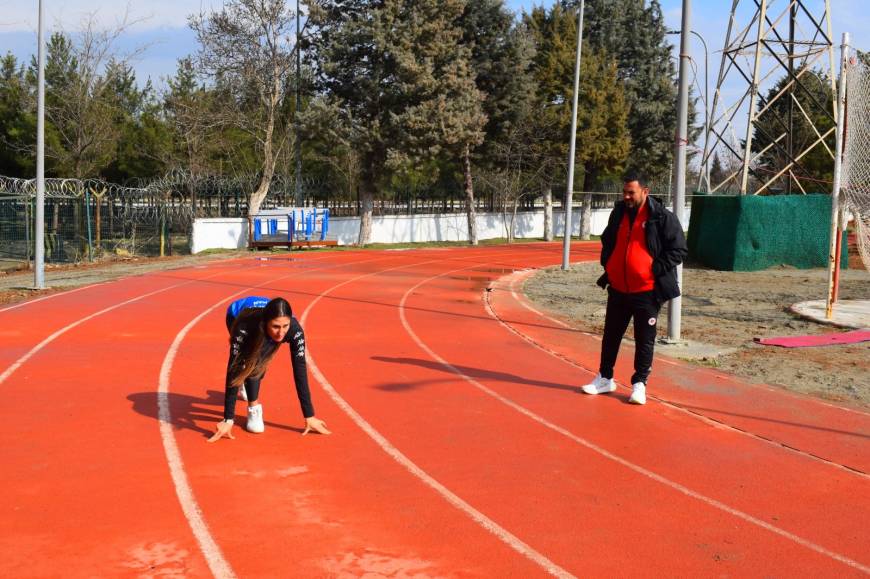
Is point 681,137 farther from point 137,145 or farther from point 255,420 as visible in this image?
point 137,145

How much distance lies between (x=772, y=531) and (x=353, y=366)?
18.1ft

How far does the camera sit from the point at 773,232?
2286cm

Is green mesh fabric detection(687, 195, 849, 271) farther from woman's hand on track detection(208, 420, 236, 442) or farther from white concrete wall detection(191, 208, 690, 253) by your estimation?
woman's hand on track detection(208, 420, 236, 442)

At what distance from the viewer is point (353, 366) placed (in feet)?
31.3

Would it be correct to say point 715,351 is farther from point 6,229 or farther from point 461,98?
point 461,98

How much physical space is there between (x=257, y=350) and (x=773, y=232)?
2004 cm

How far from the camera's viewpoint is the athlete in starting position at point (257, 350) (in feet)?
18.9

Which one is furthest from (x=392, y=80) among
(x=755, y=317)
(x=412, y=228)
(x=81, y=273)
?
(x=755, y=317)

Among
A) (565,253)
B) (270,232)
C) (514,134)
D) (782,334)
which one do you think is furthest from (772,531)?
(514,134)

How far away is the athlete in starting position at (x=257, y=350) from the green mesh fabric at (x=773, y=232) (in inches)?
739

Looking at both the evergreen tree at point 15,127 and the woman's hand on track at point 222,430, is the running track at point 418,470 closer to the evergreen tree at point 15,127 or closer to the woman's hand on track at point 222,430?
the woman's hand on track at point 222,430

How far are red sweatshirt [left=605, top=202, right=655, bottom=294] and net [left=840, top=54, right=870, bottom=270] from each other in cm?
745

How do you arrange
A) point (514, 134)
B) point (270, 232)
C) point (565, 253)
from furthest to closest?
point (514, 134), point (270, 232), point (565, 253)

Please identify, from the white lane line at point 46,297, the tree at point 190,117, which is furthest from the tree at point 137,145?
the white lane line at point 46,297
